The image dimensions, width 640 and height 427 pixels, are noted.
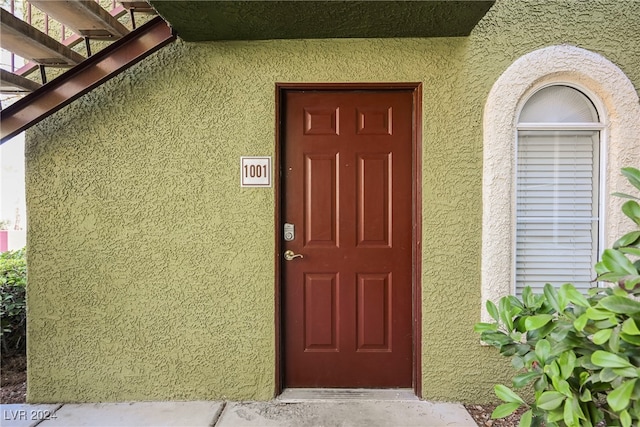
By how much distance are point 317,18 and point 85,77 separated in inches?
71.7

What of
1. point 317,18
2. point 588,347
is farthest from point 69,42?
point 588,347

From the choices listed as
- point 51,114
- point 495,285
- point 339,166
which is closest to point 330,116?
point 339,166

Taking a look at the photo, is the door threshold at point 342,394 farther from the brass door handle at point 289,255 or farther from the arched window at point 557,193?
the arched window at point 557,193

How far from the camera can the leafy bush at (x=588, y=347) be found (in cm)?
138

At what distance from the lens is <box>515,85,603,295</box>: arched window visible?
2.95 metres

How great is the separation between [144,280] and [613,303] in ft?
10.0

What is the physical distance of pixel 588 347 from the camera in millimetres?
1589

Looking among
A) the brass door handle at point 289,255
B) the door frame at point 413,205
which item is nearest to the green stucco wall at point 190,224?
the door frame at point 413,205

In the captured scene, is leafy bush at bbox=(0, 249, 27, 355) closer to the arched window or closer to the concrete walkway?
the concrete walkway

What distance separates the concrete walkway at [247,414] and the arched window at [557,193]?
1329 mm

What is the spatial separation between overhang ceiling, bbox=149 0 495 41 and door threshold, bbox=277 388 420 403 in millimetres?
2965

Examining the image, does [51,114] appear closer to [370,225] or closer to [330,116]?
[330,116]

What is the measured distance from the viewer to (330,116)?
308 centimetres

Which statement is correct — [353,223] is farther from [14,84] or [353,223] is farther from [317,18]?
[14,84]
